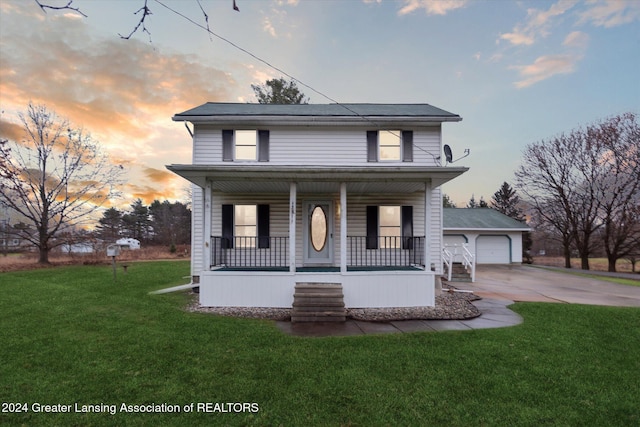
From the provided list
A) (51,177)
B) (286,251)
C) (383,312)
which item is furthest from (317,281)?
(51,177)

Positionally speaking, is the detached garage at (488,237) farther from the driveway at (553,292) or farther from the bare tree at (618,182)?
the bare tree at (618,182)

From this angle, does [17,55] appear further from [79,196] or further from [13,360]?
[79,196]

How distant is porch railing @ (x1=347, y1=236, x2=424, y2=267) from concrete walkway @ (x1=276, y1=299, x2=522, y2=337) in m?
3.32

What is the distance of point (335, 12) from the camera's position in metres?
9.67

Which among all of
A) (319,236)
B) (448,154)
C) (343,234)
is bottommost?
(319,236)

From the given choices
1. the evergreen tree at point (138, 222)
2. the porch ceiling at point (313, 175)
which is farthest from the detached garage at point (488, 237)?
the evergreen tree at point (138, 222)

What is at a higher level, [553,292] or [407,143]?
[407,143]

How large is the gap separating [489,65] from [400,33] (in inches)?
175

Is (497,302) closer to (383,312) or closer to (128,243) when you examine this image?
(383,312)

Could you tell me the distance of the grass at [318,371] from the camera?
2.90 meters

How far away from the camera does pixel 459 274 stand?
13125mm

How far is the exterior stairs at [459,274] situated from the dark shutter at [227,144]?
34.1 ft

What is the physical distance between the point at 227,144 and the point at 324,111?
12.4ft

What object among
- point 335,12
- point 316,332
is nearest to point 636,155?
point 335,12
